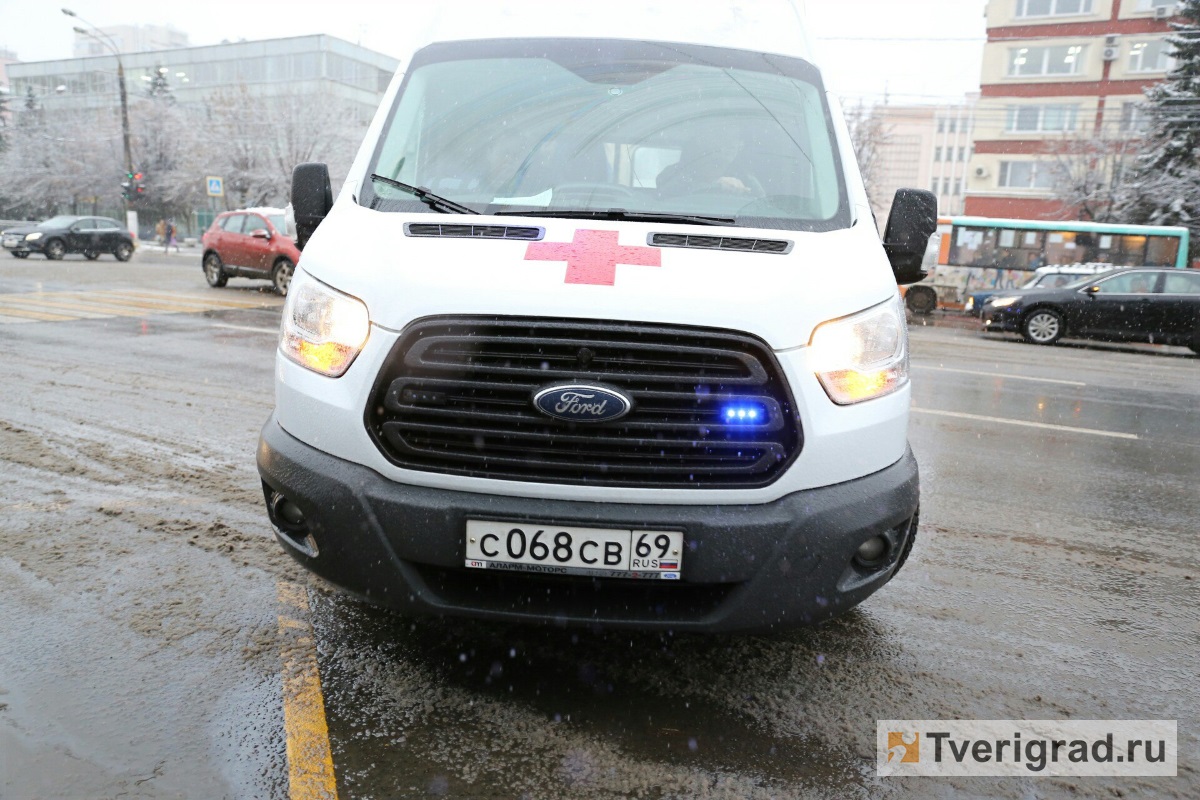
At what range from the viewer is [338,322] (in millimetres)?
2582

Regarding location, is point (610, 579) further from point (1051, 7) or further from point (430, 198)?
point (1051, 7)

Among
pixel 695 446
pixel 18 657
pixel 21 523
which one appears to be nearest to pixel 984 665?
pixel 695 446

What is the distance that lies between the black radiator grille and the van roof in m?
1.94

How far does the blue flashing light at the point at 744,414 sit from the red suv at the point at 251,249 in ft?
51.7

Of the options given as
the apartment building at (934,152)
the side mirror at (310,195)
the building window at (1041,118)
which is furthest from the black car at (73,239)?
the apartment building at (934,152)

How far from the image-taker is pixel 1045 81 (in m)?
47.8

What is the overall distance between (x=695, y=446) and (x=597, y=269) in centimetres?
58

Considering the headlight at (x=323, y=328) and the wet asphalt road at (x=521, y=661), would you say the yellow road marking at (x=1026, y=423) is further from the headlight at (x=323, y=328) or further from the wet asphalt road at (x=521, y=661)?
the headlight at (x=323, y=328)

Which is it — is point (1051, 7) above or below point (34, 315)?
above

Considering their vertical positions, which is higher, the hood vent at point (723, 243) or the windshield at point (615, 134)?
the windshield at point (615, 134)

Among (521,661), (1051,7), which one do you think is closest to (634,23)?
(521,661)

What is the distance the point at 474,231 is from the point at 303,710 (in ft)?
Result: 4.99

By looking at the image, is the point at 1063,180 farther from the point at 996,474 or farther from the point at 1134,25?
the point at 996,474

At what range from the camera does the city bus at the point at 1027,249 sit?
2342 centimetres
